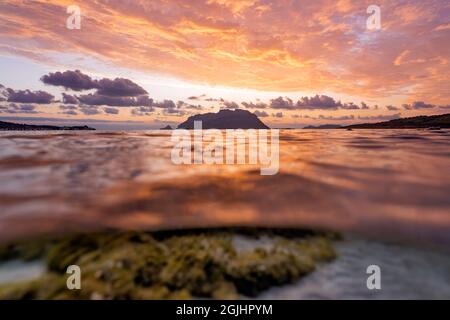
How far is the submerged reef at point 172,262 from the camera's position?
3.23 metres

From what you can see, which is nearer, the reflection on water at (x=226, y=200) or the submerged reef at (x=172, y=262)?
the submerged reef at (x=172, y=262)

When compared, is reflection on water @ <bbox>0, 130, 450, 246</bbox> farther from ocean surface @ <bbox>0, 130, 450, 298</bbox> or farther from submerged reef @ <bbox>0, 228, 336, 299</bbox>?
submerged reef @ <bbox>0, 228, 336, 299</bbox>

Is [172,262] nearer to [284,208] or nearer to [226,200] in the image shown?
[226,200]

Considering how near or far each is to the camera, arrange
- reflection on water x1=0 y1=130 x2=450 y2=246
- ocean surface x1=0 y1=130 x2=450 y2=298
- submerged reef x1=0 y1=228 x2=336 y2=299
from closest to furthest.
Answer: submerged reef x1=0 y1=228 x2=336 y2=299 < ocean surface x1=0 y1=130 x2=450 y2=298 < reflection on water x1=0 y1=130 x2=450 y2=246

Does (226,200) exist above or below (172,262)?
above

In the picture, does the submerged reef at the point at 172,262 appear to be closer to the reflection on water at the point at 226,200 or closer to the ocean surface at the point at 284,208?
the ocean surface at the point at 284,208

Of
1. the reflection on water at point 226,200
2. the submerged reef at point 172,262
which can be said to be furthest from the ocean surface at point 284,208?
the submerged reef at point 172,262

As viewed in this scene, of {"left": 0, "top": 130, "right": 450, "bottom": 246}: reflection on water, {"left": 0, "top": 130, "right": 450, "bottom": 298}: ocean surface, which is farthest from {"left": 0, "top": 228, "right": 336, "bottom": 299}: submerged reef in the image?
{"left": 0, "top": 130, "right": 450, "bottom": 246}: reflection on water

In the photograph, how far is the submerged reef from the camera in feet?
10.6

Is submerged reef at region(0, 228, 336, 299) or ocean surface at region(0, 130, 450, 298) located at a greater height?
ocean surface at region(0, 130, 450, 298)

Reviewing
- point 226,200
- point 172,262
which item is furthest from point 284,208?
point 172,262

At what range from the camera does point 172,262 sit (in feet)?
12.2
